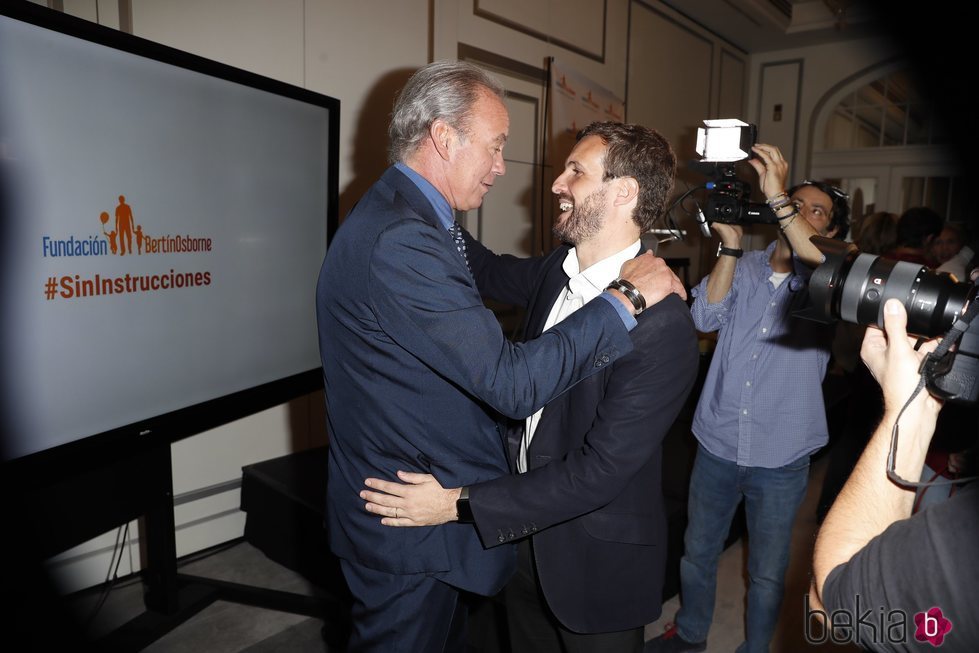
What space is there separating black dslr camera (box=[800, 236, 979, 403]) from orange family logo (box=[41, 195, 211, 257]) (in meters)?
1.58

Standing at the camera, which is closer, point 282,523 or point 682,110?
point 282,523

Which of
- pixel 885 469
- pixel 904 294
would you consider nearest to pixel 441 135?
pixel 904 294

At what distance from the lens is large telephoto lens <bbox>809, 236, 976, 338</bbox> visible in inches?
32.7

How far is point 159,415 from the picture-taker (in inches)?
68.1

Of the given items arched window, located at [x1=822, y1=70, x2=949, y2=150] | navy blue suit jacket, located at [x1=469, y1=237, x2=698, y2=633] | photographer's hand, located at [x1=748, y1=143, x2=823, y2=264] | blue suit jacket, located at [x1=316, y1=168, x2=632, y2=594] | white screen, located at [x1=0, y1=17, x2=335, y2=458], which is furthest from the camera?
arched window, located at [x1=822, y1=70, x2=949, y2=150]

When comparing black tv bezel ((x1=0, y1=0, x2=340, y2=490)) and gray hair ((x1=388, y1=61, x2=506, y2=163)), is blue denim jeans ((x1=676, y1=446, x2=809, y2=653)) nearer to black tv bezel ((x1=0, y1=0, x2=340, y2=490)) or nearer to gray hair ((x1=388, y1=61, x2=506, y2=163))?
gray hair ((x1=388, y1=61, x2=506, y2=163))

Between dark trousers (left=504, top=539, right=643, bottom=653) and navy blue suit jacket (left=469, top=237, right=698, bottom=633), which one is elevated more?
navy blue suit jacket (left=469, top=237, right=698, bottom=633)

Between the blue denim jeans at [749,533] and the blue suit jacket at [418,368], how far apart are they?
99cm

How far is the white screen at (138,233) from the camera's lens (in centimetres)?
136

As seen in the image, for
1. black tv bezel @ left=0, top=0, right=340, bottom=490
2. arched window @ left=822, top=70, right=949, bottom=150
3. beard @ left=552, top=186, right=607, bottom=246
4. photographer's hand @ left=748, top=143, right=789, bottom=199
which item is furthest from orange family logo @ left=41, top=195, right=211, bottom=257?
arched window @ left=822, top=70, right=949, bottom=150

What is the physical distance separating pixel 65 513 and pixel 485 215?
2.49m

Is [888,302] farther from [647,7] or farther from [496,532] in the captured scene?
[647,7]

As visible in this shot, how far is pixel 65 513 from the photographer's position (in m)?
1.67

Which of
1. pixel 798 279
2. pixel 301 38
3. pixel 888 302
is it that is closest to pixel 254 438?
pixel 301 38
